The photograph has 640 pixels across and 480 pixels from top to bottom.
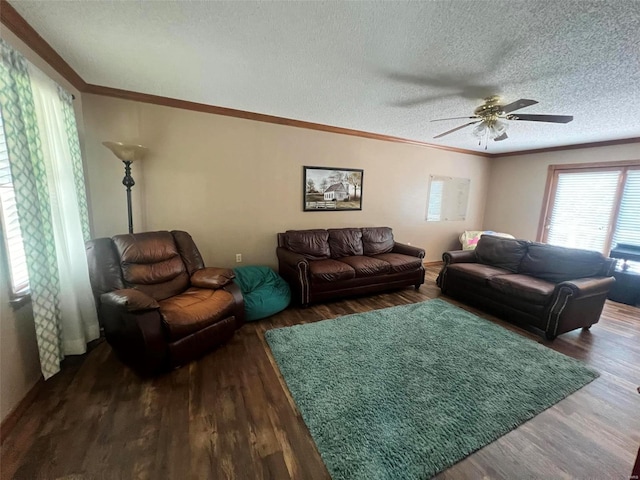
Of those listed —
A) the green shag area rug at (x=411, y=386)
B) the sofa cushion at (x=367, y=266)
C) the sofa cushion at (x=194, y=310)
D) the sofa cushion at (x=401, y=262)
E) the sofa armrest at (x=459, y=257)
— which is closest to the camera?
the green shag area rug at (x=411, y=386)

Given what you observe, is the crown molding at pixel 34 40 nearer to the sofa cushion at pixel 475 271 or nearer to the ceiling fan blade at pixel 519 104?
the ceiling fan blade at pixel 519 104

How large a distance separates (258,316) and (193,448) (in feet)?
4.71

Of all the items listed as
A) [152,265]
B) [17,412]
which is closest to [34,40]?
[152,265]

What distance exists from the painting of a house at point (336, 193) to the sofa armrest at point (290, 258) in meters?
1.17

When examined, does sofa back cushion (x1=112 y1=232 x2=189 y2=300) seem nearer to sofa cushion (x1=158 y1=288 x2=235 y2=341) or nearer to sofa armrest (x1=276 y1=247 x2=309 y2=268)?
sofa cushion (x1=158 y1=288 x2=235 y2=341)

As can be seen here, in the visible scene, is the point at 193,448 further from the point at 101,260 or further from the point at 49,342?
the point at 101,260

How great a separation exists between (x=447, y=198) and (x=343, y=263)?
3.27m

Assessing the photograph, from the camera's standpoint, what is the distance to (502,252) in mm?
3533

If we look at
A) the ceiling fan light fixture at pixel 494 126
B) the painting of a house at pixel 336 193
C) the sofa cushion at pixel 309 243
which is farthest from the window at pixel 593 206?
the sofa cushion at pixel 309 243

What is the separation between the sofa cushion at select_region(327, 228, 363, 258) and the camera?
12.7 ft

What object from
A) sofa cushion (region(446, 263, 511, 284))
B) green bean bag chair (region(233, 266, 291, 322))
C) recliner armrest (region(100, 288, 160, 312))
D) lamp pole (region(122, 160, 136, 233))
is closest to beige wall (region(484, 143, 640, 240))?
sofa cushion (region(446, 263, 511, 284))

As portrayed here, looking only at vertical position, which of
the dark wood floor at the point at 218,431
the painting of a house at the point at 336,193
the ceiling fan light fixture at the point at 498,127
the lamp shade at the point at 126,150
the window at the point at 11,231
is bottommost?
the dark wood floor at the point at 218,431

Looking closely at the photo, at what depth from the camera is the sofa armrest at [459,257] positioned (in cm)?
372

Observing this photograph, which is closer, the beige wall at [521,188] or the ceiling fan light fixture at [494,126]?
the ceiling fan light fixture at [494,126]
